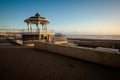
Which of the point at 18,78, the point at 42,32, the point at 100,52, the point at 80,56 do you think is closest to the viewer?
the point at 18,78

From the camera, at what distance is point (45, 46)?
10234 millimetres

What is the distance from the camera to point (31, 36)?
59.7 ft

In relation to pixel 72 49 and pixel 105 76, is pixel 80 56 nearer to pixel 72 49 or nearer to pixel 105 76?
pixel 72 49

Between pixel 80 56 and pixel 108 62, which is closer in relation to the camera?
pixel 108 62

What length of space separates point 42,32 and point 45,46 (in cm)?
887

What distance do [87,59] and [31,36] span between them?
13788 mm

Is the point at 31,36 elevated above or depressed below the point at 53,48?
above

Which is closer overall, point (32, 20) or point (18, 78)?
point (18, 78)

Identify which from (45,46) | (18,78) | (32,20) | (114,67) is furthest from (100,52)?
(32,20)

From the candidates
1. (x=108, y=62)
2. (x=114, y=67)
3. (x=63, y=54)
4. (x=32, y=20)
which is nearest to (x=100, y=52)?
(x=108, y=62)

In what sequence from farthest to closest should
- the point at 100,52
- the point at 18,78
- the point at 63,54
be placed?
1. the point at 63,54
2. the point at 100,52
3. the point at 18,78

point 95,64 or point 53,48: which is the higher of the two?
Answer: point 53,48

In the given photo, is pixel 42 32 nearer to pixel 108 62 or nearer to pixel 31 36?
pixel 31 36

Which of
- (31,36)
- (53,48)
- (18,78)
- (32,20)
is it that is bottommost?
(18,78)
